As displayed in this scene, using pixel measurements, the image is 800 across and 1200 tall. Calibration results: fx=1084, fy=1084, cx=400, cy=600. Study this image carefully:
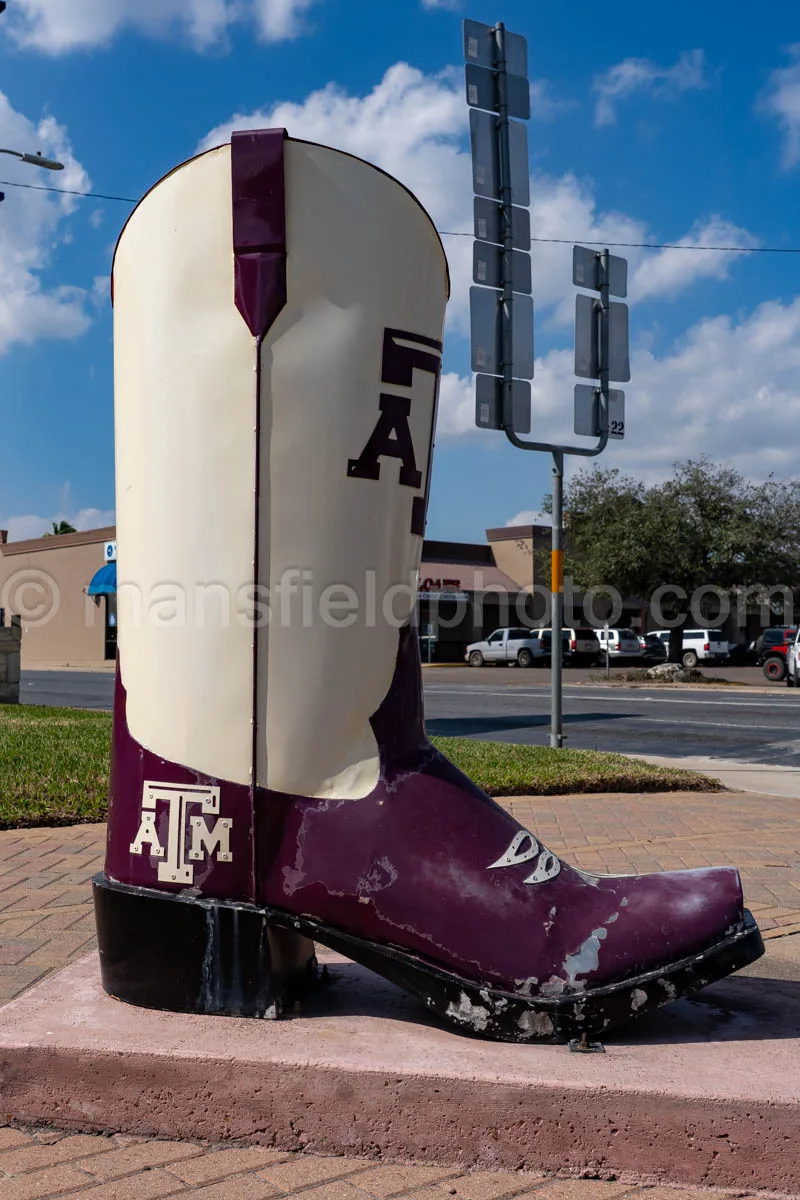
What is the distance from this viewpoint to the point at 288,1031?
2.04m

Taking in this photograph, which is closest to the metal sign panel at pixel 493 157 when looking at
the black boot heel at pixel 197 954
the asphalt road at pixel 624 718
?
the asphalt road at pixel 624 718

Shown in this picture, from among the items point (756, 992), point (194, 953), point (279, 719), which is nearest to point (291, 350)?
point (279, 719)

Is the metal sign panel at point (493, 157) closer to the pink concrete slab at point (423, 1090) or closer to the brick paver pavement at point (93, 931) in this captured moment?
the brick paver pavement at point (93, 931)

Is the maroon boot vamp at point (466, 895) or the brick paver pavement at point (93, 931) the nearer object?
the brick paver pavement at point (93, 931)

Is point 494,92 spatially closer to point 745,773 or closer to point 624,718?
point 745,773

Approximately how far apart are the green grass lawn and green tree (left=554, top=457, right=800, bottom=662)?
75.5 feet

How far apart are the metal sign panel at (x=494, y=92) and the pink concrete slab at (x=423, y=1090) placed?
286 inches

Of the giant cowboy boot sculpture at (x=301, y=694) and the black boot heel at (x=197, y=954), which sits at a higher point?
the giant cowboy boot sculpture at (x=301, y=694)

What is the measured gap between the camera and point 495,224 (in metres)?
7.94

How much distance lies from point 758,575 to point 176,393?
103 feet

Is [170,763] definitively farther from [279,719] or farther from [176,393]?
[176,393]

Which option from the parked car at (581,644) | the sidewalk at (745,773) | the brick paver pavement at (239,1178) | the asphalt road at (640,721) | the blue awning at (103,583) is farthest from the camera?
the blue awning at (103,583)

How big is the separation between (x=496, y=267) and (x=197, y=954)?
6690 mm

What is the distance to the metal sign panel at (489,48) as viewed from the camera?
7824mm
